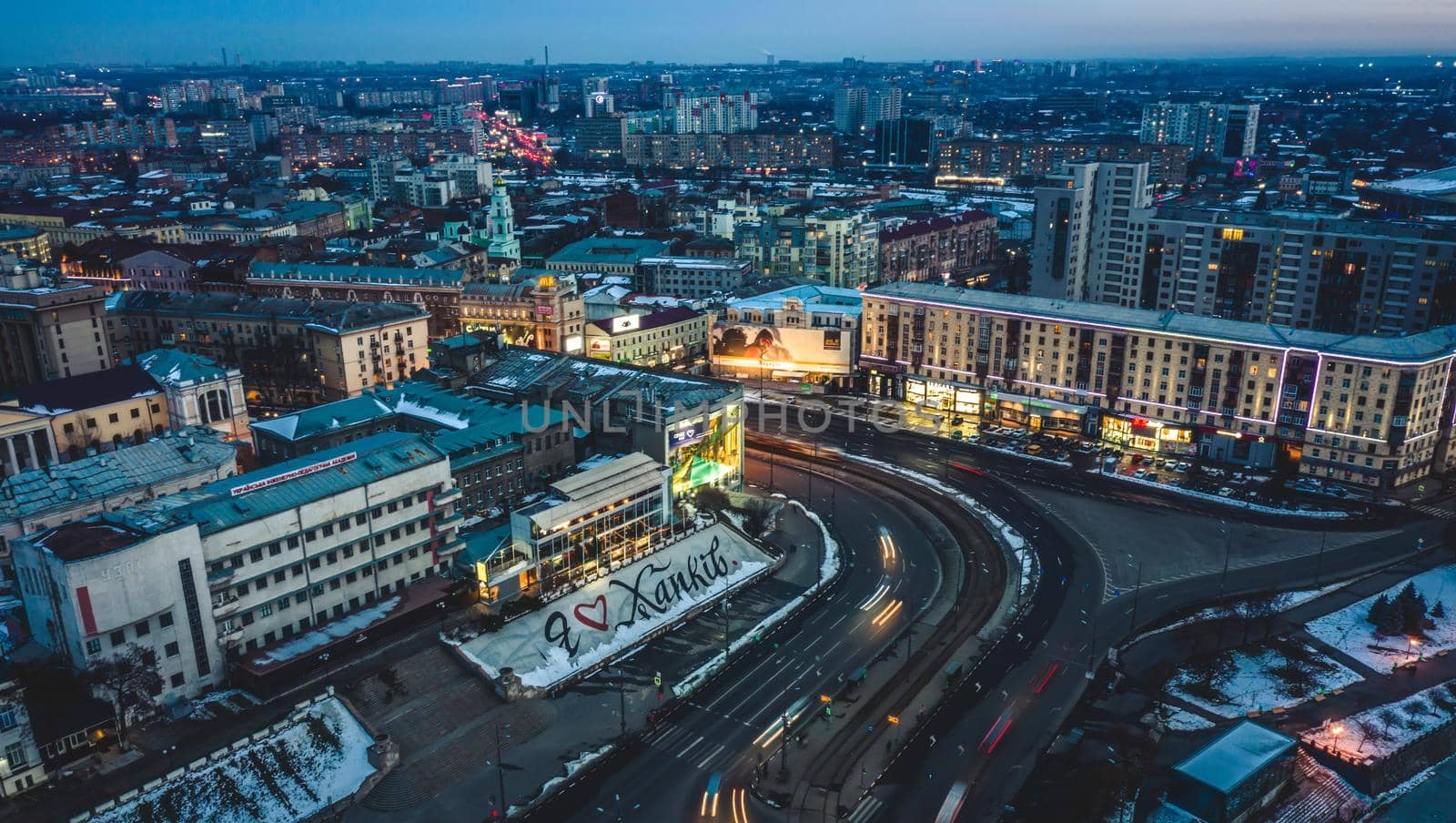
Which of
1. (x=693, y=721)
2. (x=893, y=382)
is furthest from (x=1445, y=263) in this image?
(x=693, y=721)

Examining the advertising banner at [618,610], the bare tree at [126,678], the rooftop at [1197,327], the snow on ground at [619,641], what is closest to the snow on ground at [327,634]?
the bare tree at [126,678]

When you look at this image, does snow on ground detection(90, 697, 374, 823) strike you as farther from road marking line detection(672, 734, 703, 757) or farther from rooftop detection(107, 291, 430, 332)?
rooftop detection(107, 291, 430, 332)

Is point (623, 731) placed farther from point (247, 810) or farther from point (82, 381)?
point (82, 381)

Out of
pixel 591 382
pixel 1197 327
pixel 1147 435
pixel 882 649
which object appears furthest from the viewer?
pixel 1147 435

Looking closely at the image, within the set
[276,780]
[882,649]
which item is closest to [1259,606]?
[882,649]

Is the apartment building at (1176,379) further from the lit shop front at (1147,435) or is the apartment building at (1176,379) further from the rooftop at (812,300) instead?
the rooftop at (812,300)

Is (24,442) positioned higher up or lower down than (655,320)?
higher up

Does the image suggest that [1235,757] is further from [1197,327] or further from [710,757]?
[1197,327]
